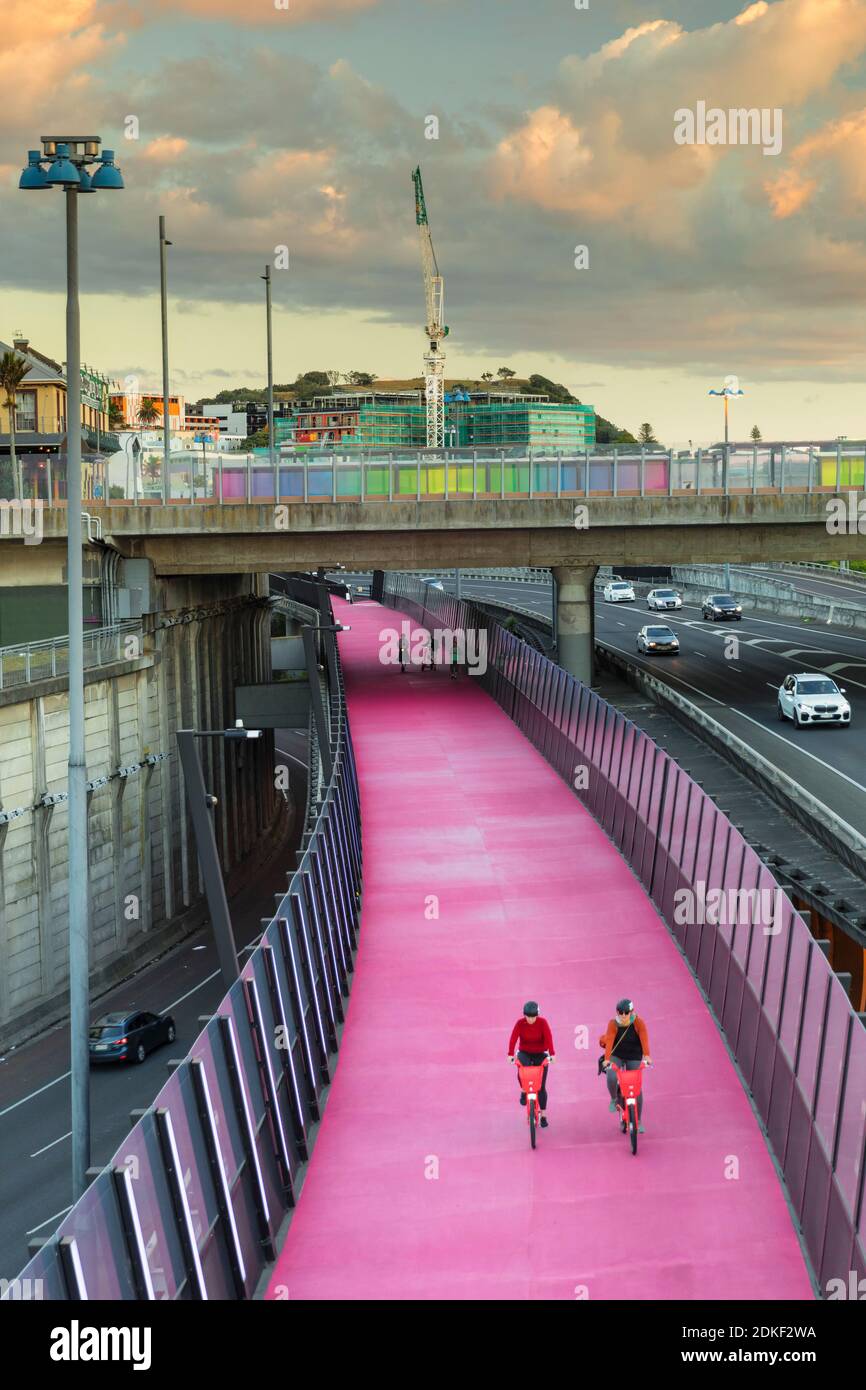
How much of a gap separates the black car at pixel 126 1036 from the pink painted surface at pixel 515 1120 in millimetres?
9735

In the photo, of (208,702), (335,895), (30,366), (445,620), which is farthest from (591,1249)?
(30,366)

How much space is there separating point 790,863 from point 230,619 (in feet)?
119

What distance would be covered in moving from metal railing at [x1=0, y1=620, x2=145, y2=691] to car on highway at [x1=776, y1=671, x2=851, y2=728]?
19.0 m

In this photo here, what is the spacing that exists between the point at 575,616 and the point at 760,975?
34.5m

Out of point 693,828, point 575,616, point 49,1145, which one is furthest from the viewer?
point 575,616

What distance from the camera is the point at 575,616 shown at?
49.7 meters

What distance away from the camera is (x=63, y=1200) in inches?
1034

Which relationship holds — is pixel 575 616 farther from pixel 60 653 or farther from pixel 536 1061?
pixel 536 1061

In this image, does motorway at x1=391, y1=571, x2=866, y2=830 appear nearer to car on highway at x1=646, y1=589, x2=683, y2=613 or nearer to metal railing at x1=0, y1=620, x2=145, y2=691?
car on highway at x1=646, y1=589, x2=683, y2=613

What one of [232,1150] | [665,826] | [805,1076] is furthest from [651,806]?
[232,1150]

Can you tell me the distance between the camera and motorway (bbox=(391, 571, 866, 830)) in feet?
124

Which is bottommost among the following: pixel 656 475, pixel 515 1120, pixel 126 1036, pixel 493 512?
pixel 126 1036

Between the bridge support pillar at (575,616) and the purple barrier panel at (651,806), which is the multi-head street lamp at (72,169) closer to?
the purple barrier panel at (651,806)
